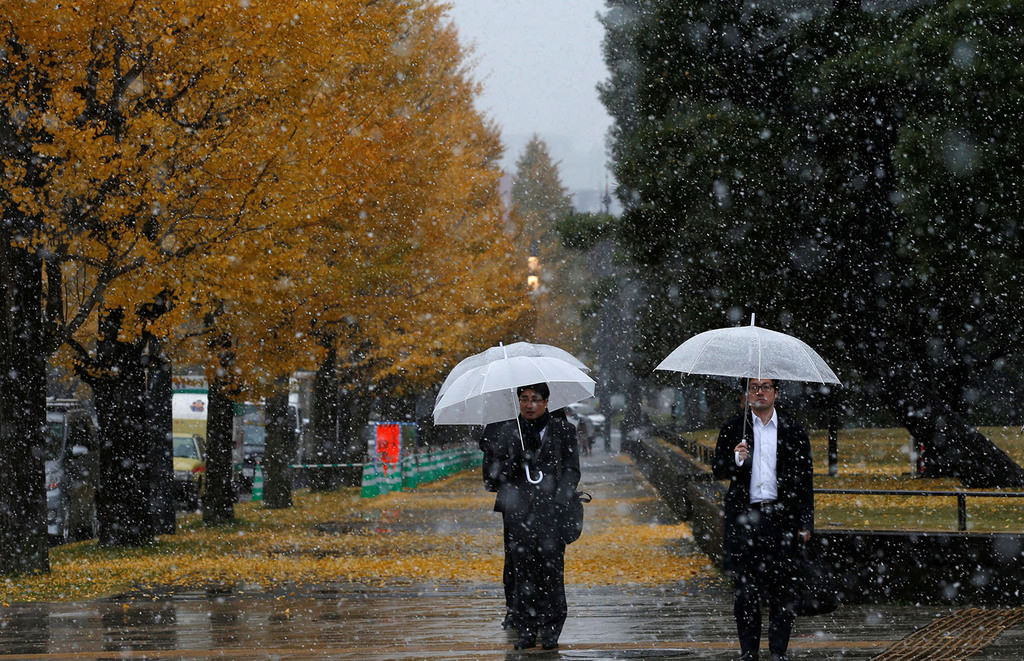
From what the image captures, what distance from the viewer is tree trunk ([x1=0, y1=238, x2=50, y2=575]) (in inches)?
539

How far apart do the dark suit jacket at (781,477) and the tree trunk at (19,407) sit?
877cm

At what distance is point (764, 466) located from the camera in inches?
291

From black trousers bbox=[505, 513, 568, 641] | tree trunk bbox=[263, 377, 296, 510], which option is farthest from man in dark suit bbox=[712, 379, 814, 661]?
tree trunk bbox=[263, 377, 296, 510]

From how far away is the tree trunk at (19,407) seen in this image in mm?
13703

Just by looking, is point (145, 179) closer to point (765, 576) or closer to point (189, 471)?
point (765, 576)

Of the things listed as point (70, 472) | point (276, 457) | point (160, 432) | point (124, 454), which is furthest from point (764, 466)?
point (276, 457)

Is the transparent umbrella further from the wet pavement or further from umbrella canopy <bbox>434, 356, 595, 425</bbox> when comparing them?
the wet pavement

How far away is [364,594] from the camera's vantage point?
39.4ft

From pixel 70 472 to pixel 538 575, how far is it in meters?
14.2

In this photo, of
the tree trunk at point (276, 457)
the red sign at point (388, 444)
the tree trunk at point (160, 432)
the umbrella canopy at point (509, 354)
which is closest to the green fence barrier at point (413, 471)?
the red sign at point (388, 444)

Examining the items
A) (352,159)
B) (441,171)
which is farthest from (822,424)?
(352,159)

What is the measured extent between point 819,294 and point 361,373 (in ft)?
44.3

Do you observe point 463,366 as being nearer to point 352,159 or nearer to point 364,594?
point 364,594

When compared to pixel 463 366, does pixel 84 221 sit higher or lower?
higher
